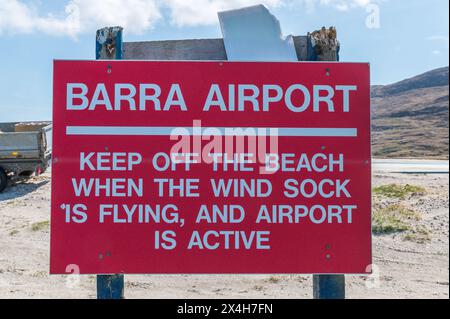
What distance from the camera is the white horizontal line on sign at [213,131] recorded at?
2.62 metres

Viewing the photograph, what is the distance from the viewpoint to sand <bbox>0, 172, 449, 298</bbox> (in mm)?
5043

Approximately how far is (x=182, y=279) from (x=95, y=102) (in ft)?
11.0

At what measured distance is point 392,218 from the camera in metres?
8.92

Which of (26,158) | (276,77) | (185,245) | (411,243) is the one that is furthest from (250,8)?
(26,158)

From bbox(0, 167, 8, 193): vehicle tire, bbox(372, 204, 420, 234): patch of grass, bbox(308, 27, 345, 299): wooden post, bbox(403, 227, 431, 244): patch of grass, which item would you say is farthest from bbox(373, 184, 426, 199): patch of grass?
bbox(0, 167, 8, 193): vehicle tire

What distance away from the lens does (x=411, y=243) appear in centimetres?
748

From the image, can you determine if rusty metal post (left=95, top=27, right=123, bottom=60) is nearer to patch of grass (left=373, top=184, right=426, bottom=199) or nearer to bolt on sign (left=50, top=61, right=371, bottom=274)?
bolt on sign (left=50, top=61, right=371, bottom=274)

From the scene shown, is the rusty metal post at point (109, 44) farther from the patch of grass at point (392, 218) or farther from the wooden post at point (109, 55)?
the patch of grass at point (392, 218)

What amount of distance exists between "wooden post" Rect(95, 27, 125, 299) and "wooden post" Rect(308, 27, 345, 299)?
106 centimetres

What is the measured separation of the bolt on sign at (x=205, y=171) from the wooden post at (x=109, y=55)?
0.23ft

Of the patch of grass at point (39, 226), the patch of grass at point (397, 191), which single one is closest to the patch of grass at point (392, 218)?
the patch of grass at point (397, 191)

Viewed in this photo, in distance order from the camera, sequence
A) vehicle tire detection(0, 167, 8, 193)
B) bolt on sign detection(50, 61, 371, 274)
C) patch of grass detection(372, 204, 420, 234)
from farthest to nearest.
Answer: vehicle tire detection(0, 167, 8, 193)
patch of grass detection(372, 204, 420, 234)
bolt on sign detection(50, 61, 371, 274)

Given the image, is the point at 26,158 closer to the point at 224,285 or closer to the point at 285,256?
the point at 224,285

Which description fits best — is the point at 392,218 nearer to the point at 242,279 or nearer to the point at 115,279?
the point at 242,279
